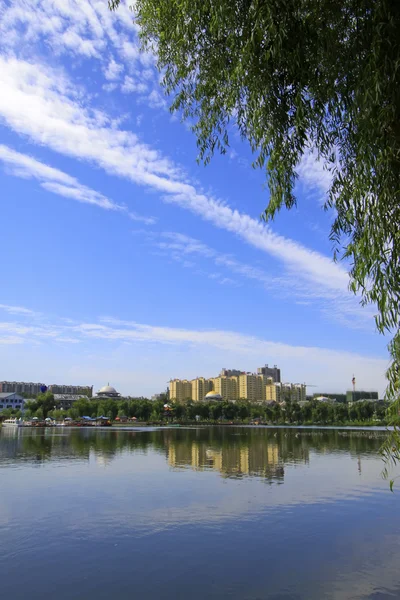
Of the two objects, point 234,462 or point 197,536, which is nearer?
point 197,536

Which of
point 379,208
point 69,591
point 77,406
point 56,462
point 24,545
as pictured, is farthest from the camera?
point 77,406

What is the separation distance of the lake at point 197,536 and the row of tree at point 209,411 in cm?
12106

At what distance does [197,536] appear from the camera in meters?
16.9

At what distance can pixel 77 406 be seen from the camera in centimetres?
15100

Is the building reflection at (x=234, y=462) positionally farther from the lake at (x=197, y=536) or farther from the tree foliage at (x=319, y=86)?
the tree foliage at (x=319, y=86)

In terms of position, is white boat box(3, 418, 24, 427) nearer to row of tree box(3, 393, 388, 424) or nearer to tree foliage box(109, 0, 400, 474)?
row of tree box(3, 393, 388, 424)

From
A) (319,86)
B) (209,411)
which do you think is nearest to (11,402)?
(209,411)

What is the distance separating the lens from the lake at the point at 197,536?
12.5m

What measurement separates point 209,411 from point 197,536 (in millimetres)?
153192

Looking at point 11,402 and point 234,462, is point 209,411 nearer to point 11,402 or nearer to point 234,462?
point 11,402

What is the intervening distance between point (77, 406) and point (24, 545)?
142 metres

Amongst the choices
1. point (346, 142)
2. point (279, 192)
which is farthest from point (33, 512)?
point (346, 142)

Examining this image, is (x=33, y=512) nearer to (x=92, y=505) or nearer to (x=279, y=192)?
(x=92, y=505)

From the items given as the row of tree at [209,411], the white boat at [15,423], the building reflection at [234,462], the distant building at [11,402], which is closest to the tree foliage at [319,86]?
the building reflection at [234,462]
